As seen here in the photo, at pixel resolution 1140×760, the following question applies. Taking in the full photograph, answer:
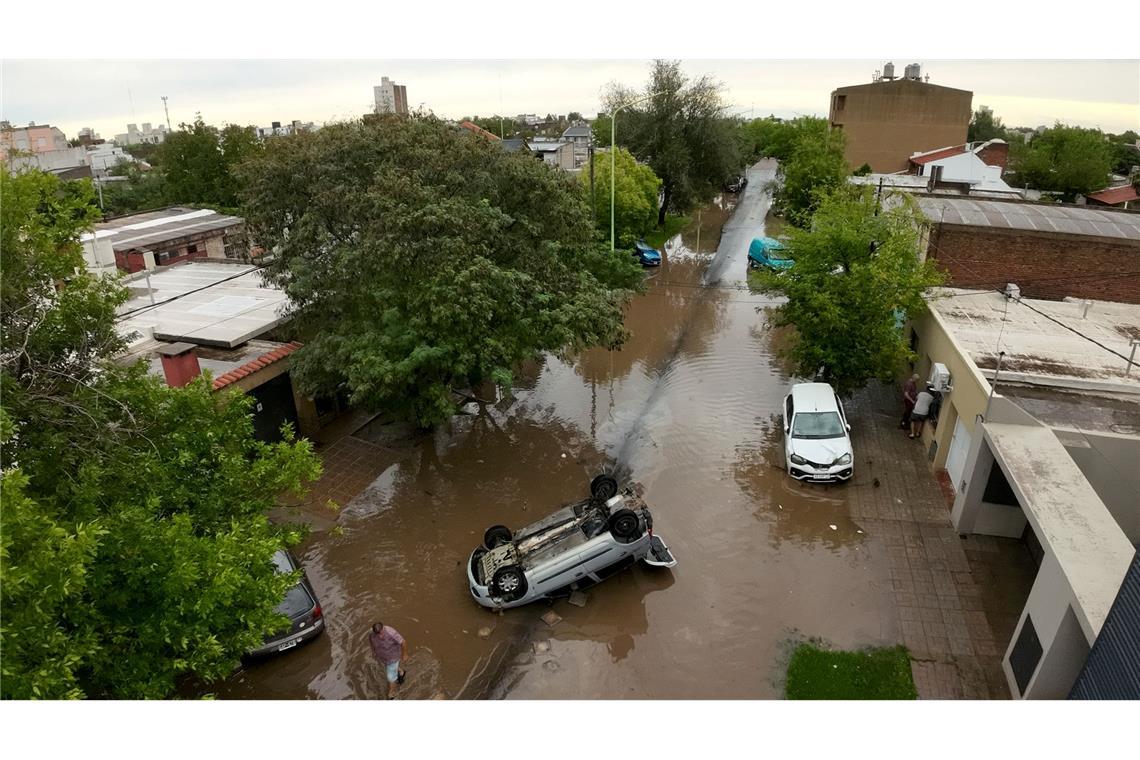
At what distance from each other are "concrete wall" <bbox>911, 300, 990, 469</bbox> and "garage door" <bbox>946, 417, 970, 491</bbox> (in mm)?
144

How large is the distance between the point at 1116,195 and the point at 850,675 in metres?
45.1

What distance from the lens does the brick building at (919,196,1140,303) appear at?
17.0 metres

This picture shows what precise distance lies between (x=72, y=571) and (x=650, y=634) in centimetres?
715

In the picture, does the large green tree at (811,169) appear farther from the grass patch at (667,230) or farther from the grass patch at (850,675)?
the grass patch at (850,675)

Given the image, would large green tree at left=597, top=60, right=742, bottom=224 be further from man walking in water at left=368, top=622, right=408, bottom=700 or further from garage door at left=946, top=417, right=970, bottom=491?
man walking in water at left=368, top=622, right=408, bottom=700

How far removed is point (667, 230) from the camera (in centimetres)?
3722

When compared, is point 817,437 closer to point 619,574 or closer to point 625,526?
point 619,574

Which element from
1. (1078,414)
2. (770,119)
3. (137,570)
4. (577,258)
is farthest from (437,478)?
(770,119)

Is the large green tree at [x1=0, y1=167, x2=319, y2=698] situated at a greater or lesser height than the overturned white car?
greater

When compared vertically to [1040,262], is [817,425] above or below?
below

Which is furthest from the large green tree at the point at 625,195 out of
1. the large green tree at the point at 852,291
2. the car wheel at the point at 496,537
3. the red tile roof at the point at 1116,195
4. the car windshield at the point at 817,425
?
the red tile roof at the point at 1116,195

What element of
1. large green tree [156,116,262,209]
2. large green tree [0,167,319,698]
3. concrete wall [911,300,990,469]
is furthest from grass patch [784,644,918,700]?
large green tree [156,116,262,209]

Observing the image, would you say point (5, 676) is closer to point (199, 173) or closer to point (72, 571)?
point (72, 571)

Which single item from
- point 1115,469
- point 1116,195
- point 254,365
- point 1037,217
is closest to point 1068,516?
point 1115,469
